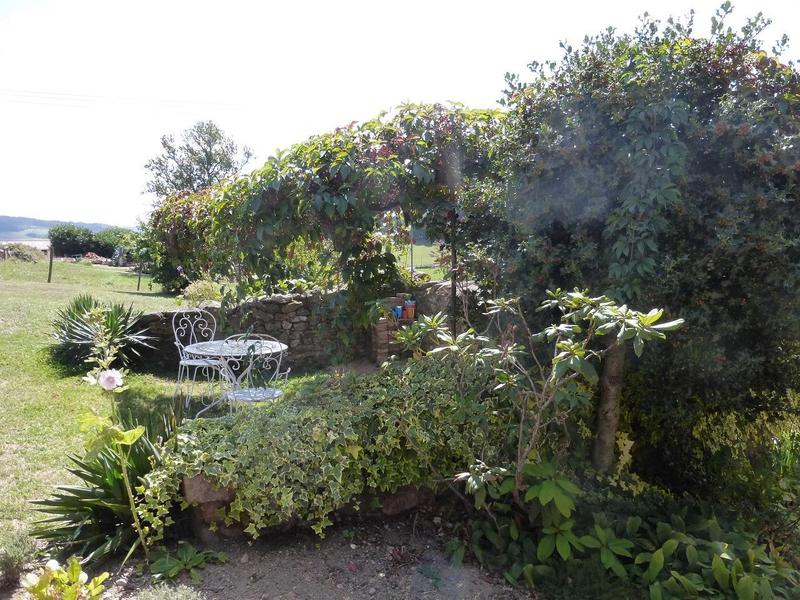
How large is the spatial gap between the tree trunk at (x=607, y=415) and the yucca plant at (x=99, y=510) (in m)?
2.53

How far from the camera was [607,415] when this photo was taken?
3.40m

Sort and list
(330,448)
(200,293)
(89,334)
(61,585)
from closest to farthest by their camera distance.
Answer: (61,585)
(330,448)
(89,334)
(200,293)

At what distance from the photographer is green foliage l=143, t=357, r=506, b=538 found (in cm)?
270

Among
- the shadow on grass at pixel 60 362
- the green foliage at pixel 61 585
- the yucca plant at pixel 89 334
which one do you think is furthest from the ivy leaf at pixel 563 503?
the shadow on grass at pixel 60 362

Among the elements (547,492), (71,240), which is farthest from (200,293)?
(71,240)

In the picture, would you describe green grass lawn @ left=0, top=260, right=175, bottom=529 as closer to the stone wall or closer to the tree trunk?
the stone wall

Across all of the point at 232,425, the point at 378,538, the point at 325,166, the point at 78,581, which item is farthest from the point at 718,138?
the point at 78,581

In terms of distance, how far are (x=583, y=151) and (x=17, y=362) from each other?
7.21 m

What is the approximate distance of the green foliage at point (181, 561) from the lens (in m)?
2.56

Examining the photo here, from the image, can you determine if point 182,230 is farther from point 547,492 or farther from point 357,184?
point 547,492

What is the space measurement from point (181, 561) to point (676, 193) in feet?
9.49

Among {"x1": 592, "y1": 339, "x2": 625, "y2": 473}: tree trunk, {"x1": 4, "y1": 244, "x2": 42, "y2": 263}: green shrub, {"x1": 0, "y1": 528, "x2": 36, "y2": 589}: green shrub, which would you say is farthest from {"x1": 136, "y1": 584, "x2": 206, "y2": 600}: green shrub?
{"x1": 4, "y1": 244, "x2": 42, "y2": 263}: green shrub

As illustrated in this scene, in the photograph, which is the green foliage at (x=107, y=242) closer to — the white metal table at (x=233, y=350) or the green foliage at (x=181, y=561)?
the white metal table at (x=233, y=350)

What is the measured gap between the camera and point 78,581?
2.09 metres
